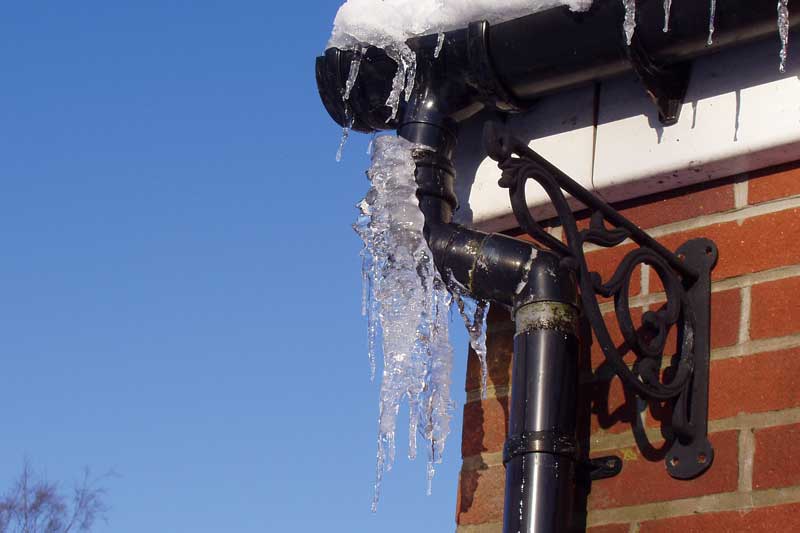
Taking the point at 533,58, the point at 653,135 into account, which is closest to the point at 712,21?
the point at 653,135

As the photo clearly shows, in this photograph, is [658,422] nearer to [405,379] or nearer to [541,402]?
[541,402]

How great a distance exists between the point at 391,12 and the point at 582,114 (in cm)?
46

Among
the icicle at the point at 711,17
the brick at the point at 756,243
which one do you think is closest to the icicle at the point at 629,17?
the icicle at the point at 711,17

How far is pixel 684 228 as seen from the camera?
2551 mm

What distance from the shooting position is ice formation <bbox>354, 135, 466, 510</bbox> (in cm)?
260

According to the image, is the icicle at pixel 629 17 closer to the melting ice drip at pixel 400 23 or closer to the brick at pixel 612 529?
the melting ice drip at pixel 400 23

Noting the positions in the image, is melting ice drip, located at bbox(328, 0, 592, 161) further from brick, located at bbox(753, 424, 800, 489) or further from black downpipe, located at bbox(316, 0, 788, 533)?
brick, located at bbox(753, 424, 800, 489)

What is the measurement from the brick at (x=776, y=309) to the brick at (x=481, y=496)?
22.6 inches

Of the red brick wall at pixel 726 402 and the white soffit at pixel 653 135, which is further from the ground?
the white soffit at pixel 653 135

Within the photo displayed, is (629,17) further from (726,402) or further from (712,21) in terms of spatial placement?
(726,402)

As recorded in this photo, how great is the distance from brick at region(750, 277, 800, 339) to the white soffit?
0.24m

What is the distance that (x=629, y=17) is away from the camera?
2443 millimetres

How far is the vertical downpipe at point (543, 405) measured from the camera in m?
2.30

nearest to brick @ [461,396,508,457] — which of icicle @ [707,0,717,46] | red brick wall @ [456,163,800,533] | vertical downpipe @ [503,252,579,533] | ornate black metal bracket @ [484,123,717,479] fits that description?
red brick wall @ [456,163,800,533]
